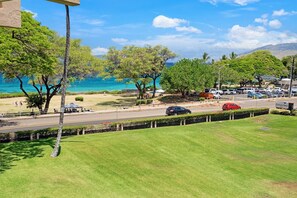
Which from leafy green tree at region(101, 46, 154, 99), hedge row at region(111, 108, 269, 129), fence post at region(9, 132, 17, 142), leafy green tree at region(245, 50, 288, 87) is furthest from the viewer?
leafy green tree at region(245, 50, 288, 87)

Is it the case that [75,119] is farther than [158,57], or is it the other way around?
[158,57]

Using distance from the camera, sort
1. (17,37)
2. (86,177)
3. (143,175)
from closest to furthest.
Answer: (86,177) → (143,175) → (17,37)

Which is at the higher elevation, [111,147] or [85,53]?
[85,53]

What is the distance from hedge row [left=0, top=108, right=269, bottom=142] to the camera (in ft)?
82.9

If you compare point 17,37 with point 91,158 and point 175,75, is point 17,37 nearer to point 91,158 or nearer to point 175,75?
point 91,158

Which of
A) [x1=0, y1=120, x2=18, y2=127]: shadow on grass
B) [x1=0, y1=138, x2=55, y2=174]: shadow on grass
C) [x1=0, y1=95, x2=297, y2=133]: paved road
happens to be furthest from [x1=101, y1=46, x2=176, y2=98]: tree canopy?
[x1=0, y1=138, x2=55, y2=174]: shadow on grass

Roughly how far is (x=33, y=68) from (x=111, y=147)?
1506 centimetres

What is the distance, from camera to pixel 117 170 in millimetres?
19953

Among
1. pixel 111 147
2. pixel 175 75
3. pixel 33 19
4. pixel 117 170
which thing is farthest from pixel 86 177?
pixel 175 75

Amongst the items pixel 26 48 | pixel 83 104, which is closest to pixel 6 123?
pixel 26 48

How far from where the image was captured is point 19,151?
21828mm

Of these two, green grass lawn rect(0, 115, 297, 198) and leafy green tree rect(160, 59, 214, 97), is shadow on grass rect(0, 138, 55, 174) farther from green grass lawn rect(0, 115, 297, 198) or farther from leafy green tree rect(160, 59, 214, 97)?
leafy green tree rect(160, 59, 214, 97)

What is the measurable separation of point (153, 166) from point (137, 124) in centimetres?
1141

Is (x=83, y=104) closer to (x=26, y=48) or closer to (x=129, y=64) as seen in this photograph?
(x=129, y=64)
